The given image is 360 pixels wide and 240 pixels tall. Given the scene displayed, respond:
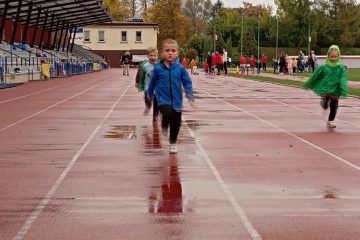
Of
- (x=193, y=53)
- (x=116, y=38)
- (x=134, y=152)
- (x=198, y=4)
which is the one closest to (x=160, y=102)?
(x=134, y=152)

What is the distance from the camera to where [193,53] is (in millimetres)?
92188

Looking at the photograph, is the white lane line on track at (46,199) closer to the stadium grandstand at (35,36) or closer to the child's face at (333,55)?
the child's face at (333,55)

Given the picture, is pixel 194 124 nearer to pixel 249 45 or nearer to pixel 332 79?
pixel 332 79

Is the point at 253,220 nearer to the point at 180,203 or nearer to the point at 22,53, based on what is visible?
the point at 180,203

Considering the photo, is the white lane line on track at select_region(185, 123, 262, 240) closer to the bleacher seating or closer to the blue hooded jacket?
the blue hooded jacket

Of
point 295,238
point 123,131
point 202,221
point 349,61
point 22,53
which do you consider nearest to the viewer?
point 295,238

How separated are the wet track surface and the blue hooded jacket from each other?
82cm

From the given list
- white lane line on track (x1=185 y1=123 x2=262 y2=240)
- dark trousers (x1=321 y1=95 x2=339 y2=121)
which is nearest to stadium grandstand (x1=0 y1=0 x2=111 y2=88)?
dark trousers (x1=321 y1=95 x2=339 y2=121)

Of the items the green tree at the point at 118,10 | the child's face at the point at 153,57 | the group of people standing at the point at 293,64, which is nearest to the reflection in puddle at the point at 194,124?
the child's face at the point at 153,57

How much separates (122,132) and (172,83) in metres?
3.30

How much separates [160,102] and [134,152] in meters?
0.87

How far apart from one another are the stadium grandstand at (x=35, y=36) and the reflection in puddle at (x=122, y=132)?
18573 millimetres

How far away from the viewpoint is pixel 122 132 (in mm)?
13969

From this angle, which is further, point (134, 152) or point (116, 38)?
point (116, 38)
